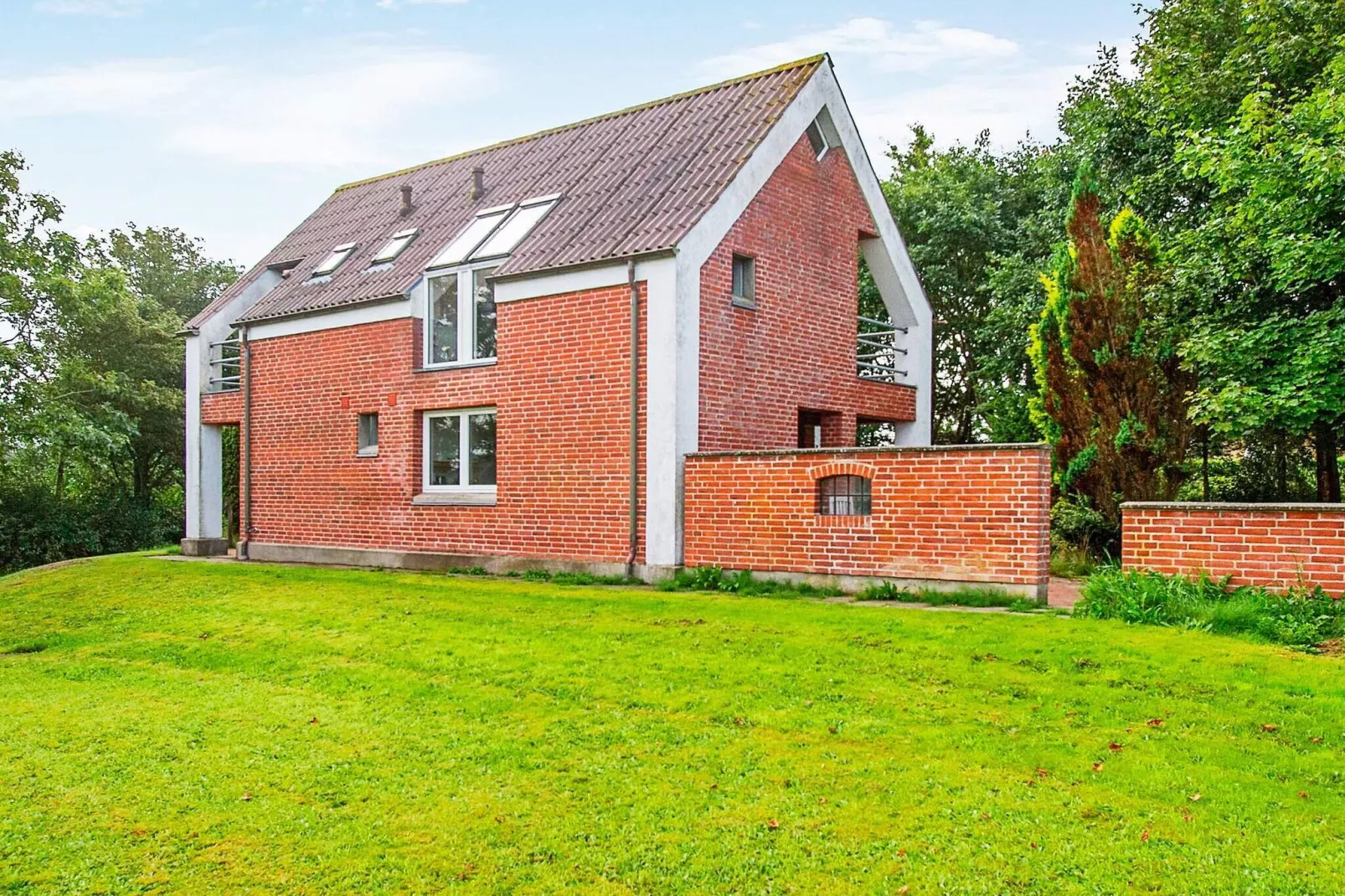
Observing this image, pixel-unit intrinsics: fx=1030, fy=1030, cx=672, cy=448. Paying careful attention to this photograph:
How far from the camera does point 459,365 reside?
16438 millimetres

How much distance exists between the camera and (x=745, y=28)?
636 inches

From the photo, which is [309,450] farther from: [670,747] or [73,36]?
[670,747]

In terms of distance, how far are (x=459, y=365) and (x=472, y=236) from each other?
2.40 metres

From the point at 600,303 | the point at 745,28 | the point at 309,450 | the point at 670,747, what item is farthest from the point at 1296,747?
the point at 309,450

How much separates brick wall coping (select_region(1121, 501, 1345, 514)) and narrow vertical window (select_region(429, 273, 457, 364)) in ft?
34.8

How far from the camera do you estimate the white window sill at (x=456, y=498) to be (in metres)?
15.9

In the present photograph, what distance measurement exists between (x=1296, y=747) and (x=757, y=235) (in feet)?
35.3

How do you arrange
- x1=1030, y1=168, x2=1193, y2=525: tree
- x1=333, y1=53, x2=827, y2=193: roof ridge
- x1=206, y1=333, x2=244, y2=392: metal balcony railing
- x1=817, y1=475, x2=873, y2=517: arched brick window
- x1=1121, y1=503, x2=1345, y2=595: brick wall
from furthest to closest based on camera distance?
x1=206, y1=333, x2=244, y2=392: metal balcony railing < x1=333, y1=53, x2=827, y2=193: roof ridge < x1=1030, y1=168, x2=1193, y2=525: tree < x1=817, y1=475, x2=873, y2=517: arched brick window < x1=1121, y1=503, x2=1345, y2=595: brick wall

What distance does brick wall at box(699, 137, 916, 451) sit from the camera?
1443 centimetres

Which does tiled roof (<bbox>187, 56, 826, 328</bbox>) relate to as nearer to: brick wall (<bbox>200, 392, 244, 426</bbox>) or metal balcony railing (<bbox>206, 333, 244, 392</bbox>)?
metal balcony railing (<bbox>206, 333, 244, 392</bbox>)

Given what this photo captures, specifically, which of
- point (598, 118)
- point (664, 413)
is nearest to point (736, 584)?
point (664, 413)

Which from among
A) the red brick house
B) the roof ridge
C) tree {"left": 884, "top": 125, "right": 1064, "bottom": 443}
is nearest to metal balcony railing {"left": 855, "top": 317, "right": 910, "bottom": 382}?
the red brick house

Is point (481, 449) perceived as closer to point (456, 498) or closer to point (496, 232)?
point (456, 498)

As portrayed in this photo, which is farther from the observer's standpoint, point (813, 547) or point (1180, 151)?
point (1180, 151)
